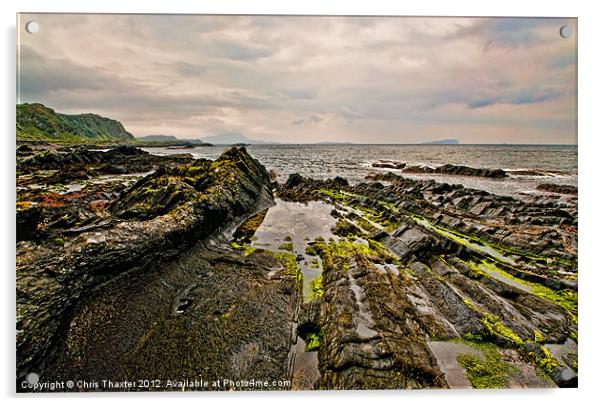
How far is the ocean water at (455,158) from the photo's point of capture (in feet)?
16.8

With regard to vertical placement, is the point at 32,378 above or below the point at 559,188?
below

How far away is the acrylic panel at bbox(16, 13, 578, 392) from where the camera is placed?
3.72m

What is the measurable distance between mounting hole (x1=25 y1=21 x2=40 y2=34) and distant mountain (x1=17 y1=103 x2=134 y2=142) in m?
1.21

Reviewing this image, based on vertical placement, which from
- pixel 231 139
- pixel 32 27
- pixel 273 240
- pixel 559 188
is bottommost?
pixel 273 240

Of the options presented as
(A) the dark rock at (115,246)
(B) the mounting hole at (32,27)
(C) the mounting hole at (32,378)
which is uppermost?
(B) the mounting hole at (32,27)

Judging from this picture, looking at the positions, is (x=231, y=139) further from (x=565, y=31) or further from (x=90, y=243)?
(x=565, y=31)

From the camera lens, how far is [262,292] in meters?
4.98

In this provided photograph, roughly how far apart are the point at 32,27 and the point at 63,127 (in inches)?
66.4

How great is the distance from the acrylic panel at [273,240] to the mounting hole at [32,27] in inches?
0.9

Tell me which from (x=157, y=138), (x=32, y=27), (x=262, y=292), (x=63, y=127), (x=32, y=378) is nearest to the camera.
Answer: (x=32, y=378)

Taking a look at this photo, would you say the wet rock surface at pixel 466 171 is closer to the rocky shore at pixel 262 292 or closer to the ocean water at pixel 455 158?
the ocean water at pixel 455 158
